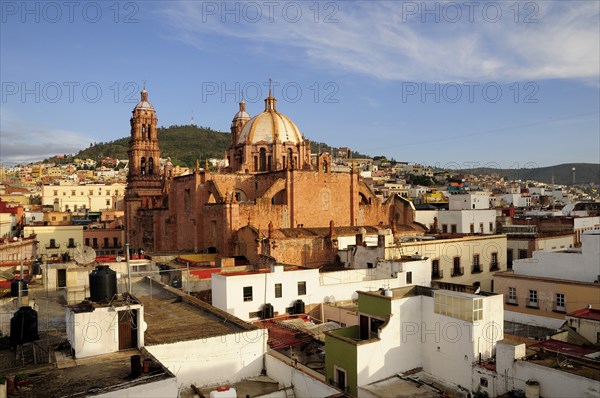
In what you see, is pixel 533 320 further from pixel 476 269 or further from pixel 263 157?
pixel 263 157

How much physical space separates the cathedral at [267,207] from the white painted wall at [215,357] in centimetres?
1583

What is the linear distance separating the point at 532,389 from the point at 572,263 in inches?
496

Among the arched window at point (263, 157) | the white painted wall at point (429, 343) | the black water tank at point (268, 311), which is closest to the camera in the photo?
the white painted wall at point (429, 343)

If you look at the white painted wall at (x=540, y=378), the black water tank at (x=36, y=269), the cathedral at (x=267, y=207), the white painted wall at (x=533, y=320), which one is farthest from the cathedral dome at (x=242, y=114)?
the white painted wall at (x=540, y=378)

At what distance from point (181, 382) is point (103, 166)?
157428 millimetres

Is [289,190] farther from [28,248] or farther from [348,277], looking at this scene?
[28,248]

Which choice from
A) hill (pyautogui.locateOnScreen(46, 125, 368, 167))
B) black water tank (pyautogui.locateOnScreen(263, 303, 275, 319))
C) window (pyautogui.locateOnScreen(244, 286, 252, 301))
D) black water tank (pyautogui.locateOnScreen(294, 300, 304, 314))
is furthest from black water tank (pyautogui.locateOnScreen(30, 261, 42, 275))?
hill (pyautogui.locateOnScreen(46, 125, 368, 167))

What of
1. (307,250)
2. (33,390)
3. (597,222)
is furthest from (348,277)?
(597,222)

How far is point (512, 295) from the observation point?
24.6 metres

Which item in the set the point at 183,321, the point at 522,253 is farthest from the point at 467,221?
the point at 183,321

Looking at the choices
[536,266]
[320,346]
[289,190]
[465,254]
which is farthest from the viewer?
[289,190]

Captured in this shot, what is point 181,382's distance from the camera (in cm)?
1451

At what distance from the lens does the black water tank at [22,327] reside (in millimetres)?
15023

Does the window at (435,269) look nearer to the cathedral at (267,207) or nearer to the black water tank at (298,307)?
the cathedral at (267,207)
